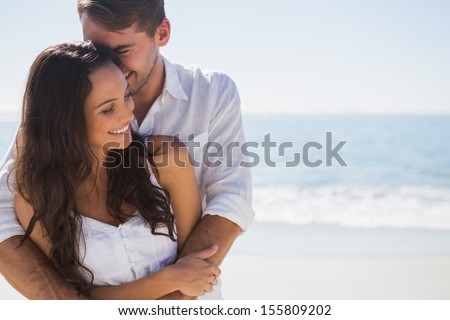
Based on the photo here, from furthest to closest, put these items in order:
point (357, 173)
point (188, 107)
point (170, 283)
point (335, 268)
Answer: point (357, 173), point (335, 268), point (188, 107), point (170, 283)

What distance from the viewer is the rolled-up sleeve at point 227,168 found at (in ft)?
8.65

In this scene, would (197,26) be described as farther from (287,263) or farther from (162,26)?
(162,26)

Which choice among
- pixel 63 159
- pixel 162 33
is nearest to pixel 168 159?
pixel 63 159

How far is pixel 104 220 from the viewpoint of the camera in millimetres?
2473

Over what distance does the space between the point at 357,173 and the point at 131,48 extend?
9.83 m

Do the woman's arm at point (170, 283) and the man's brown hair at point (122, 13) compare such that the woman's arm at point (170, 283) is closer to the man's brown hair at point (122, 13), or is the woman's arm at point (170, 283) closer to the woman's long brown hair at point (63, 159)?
the woman's long brown hair at point (63, 159)

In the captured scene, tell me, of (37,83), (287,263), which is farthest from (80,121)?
(287,263)

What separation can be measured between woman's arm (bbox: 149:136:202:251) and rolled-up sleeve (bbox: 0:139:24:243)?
0.55 metres

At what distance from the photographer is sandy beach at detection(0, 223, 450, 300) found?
5.43 meters

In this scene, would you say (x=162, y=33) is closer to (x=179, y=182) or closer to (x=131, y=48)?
(x=131, y=48)

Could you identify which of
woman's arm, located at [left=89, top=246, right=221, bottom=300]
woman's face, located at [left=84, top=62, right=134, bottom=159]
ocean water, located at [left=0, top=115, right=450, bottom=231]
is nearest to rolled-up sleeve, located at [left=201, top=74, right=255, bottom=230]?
woman's arm, located at [left=89, top=246, right=221, bottom=300]

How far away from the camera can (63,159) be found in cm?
245

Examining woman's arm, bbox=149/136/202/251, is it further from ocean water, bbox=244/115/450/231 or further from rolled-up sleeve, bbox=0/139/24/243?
ocean water, bbox=244/115/450/231
